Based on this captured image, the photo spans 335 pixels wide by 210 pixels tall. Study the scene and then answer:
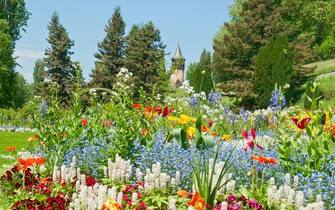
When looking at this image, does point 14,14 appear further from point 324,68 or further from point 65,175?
point 65,175

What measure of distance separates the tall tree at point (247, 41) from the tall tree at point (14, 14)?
1780cm

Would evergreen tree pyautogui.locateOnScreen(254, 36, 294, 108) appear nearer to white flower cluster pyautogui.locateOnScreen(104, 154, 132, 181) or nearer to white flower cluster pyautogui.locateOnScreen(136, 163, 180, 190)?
white flower cluster pyautogui.locateOnScreen(104, 154, 132, 181)

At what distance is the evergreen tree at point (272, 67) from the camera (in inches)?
1199

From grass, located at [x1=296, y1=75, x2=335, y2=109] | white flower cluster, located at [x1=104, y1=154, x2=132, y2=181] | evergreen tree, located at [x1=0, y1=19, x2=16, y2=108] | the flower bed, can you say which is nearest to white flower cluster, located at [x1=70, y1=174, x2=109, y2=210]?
the flower bed

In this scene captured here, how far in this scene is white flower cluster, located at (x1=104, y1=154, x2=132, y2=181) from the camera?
6.41 meters

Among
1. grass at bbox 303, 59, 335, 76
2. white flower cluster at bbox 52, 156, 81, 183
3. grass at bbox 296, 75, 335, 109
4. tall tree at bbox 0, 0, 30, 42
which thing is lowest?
white flower cluster at bbox 52, 156, 81, 183

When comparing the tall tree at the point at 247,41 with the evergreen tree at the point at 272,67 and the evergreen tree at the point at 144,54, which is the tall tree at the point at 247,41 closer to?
the evergreen tree at the point at 272,67

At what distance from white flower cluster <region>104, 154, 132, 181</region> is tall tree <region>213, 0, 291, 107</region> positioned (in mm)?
27522

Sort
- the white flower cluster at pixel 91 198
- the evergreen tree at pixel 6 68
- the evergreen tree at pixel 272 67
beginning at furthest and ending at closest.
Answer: the evergreen tree at pixel 6 68
the evergreen tree at pixel 272 67
the white flower cluster at pixel 91 198

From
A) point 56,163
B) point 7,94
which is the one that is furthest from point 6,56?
point 56,163

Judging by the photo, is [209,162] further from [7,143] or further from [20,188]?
[7,143]

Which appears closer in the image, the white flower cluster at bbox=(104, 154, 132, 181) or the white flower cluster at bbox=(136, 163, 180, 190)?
the white flower cluster at bbox=(136, 163, 180, 190)

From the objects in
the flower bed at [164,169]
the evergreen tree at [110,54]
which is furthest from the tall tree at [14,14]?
the flower bed at [164,169]

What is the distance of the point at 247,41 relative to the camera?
36281mm
